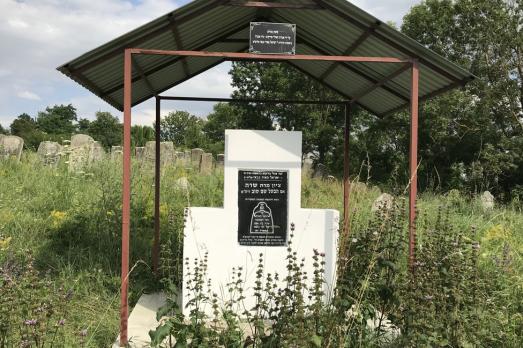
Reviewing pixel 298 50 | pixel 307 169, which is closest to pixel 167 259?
pixel 298 50

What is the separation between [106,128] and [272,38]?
6377 centimetres

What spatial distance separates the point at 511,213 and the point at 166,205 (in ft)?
24.2

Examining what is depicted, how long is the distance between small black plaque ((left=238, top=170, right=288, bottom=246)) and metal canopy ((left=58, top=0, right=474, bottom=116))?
169 centimetres

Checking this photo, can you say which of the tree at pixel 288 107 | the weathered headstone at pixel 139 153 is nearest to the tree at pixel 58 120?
the tree at pixel 288 107

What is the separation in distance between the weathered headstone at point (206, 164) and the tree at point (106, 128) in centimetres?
4701

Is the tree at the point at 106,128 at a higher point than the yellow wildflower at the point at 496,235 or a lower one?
higher

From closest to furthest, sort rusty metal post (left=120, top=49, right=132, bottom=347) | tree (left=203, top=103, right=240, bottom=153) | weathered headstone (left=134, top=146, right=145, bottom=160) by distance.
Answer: rusty metal post (left=120, top=49, right=132, bottom=347) → weathered headstone (left=134, top=146, right=145, bottom=160) → tree (left=203, top=103, right=240, bottom=153)

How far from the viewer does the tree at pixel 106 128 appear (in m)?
62.7

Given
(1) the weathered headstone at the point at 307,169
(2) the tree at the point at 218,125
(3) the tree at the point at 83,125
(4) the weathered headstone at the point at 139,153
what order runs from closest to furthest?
1. (4) the weathered headstone at the point at 139,153
2. (1) the weathered headstone at the point at 307,169
3. (2) the tree at the point at 218,125
4. (3) the tree at the point at 83,125

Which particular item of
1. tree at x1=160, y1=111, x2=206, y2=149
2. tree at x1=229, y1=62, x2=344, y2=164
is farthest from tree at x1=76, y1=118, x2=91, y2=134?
tree at x1=229, y1=62, x2=344, y2=164

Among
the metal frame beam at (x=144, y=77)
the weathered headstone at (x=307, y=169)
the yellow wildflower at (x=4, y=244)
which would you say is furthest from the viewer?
the weathered headstone at (x=307, y=169)

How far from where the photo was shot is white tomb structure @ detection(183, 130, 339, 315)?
18.6 feet

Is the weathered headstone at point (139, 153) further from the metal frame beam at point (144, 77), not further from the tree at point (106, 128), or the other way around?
the tree at point (106, 128)

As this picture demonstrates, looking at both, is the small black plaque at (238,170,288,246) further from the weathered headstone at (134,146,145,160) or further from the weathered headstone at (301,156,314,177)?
the weathered headstone at (301,156,314,177)
